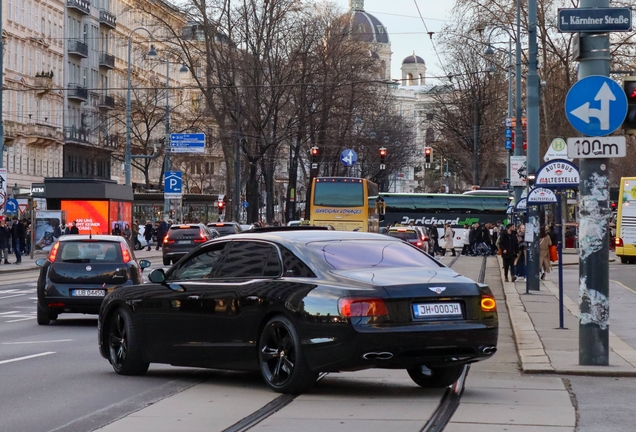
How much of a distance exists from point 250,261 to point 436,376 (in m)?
1.88

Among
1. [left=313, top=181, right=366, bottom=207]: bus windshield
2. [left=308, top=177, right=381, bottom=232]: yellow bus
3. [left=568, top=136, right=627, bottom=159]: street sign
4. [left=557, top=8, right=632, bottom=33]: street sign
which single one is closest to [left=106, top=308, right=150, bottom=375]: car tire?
[left=568, top=136, right=627, bottom=159]: street sign

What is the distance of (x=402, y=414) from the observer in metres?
9.41

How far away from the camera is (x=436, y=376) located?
11.1 m

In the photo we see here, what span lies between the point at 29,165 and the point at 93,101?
14.4 metres

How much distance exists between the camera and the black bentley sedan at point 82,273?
776 inches

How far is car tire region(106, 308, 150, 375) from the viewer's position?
1227 centimetres

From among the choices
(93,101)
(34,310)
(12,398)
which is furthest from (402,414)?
(93,101)

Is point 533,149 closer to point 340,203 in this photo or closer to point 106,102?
point 340,203

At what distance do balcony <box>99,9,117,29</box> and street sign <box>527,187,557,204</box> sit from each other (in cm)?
7208

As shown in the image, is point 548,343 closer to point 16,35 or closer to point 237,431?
point 237,431

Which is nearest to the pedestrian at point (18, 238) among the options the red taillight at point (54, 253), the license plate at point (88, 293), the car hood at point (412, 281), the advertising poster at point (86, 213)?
A: the advertising poster at point (86, 213)

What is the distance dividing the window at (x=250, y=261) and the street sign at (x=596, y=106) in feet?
11.3

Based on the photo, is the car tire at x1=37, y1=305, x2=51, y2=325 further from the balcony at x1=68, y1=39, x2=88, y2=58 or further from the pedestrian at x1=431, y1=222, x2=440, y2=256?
the balcony at x1=68, y1=39, x2=88, y2=58

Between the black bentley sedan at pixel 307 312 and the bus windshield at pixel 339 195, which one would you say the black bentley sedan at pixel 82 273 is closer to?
the black bentley sedan at pixel 307 312
